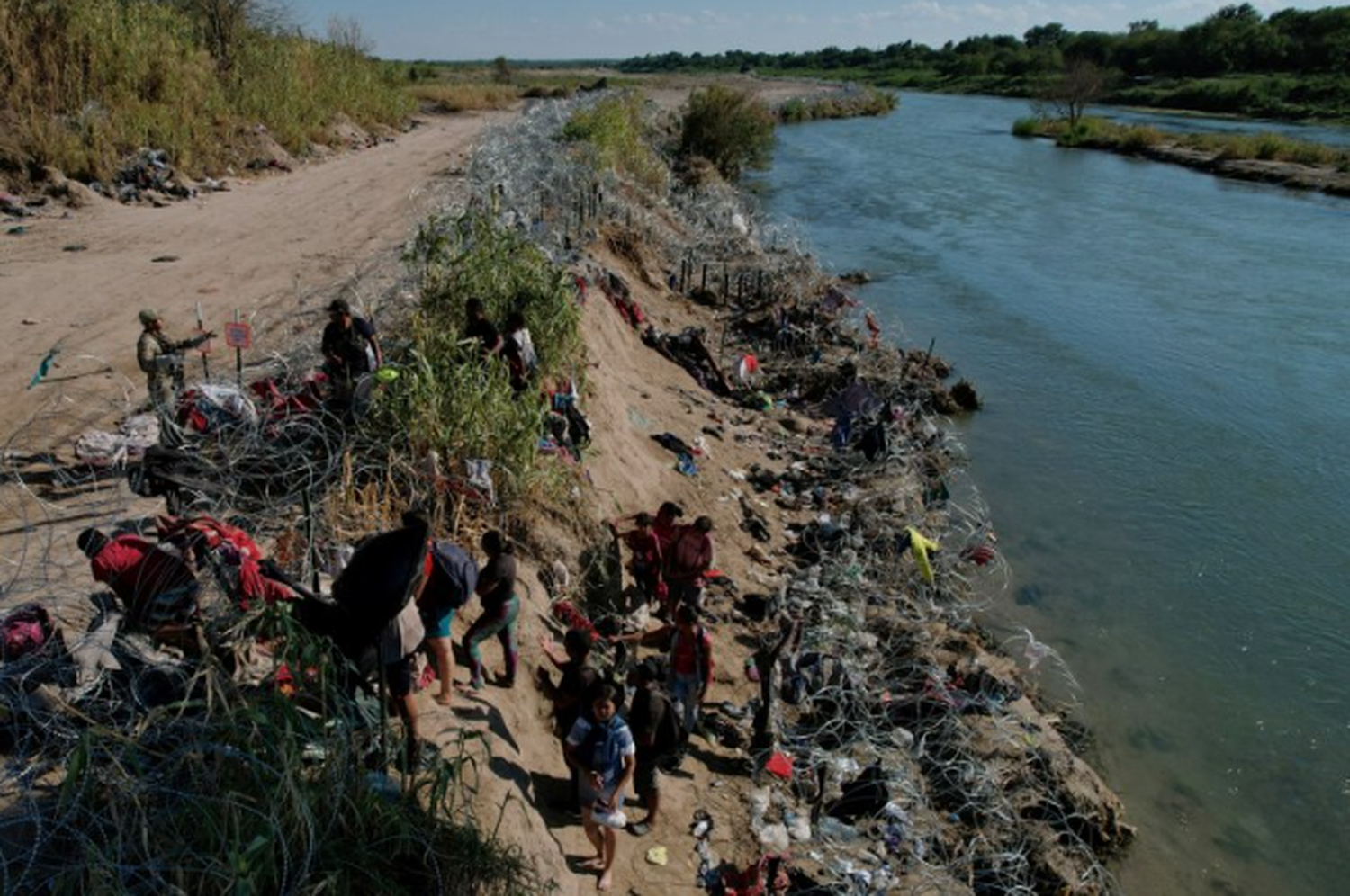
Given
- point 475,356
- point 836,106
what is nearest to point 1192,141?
point 836,106

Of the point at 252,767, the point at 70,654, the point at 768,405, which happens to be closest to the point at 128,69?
the point at 768,405

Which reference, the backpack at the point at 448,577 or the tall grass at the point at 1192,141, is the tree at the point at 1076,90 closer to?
the tall grass at the point at 1192,141

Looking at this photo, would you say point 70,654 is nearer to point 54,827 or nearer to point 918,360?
point 54,827

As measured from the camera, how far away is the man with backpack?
4.71 m

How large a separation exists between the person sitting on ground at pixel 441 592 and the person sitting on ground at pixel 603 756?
2.80 ft

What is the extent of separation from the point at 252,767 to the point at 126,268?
31.9 ft

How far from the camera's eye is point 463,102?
36281 mm

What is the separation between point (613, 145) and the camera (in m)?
21.0

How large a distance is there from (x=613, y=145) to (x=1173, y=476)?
567 inches

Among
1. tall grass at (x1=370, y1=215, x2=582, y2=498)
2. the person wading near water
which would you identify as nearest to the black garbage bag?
tall grass at (x1=370, y1=215, x2=582, y2=498)

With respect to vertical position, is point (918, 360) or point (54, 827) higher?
point (54, 827)

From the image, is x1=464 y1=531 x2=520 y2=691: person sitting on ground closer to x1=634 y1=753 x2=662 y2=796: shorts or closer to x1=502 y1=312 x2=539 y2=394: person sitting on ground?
x1=634 y1=753 x2=662 y2=796: shorts

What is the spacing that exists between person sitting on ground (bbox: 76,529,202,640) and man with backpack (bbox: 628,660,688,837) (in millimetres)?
2249

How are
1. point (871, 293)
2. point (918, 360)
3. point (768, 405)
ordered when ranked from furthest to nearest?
point (871, 293) → point (918, 360) → point (768, 405)
